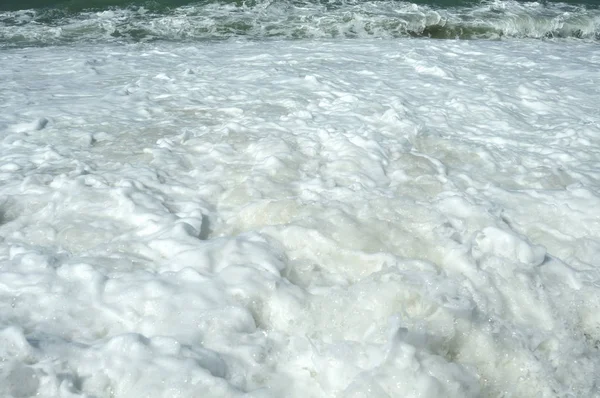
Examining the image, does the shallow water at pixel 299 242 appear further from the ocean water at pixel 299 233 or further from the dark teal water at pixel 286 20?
the dark teal water at pixel 286 20

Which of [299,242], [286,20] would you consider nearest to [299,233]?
[299,242]

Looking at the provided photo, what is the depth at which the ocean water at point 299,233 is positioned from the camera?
270cm

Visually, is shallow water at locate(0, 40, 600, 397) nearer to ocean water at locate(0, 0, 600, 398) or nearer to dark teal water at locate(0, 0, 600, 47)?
ocean water at locate(0, 0, 600, 398)

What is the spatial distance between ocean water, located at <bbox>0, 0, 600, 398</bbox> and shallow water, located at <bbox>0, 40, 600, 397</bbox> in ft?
0.05

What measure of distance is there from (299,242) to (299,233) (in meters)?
0.08

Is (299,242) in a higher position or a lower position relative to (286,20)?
lower

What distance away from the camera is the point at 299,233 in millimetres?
A: 3717

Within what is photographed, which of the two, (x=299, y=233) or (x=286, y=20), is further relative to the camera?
(x=286, y=20)

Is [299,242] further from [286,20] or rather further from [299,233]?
[286,20]

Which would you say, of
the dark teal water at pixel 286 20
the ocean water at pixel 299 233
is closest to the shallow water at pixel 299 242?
the ocean water at pixel 299 233

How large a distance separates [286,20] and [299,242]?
10.3m

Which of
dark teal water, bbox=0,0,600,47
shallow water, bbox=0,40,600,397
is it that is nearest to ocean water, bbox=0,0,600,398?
shallow water, bbox=0,40,600,397

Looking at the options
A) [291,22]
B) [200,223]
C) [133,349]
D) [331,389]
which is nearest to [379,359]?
[331,389]

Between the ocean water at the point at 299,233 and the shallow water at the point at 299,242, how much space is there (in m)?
0.01
